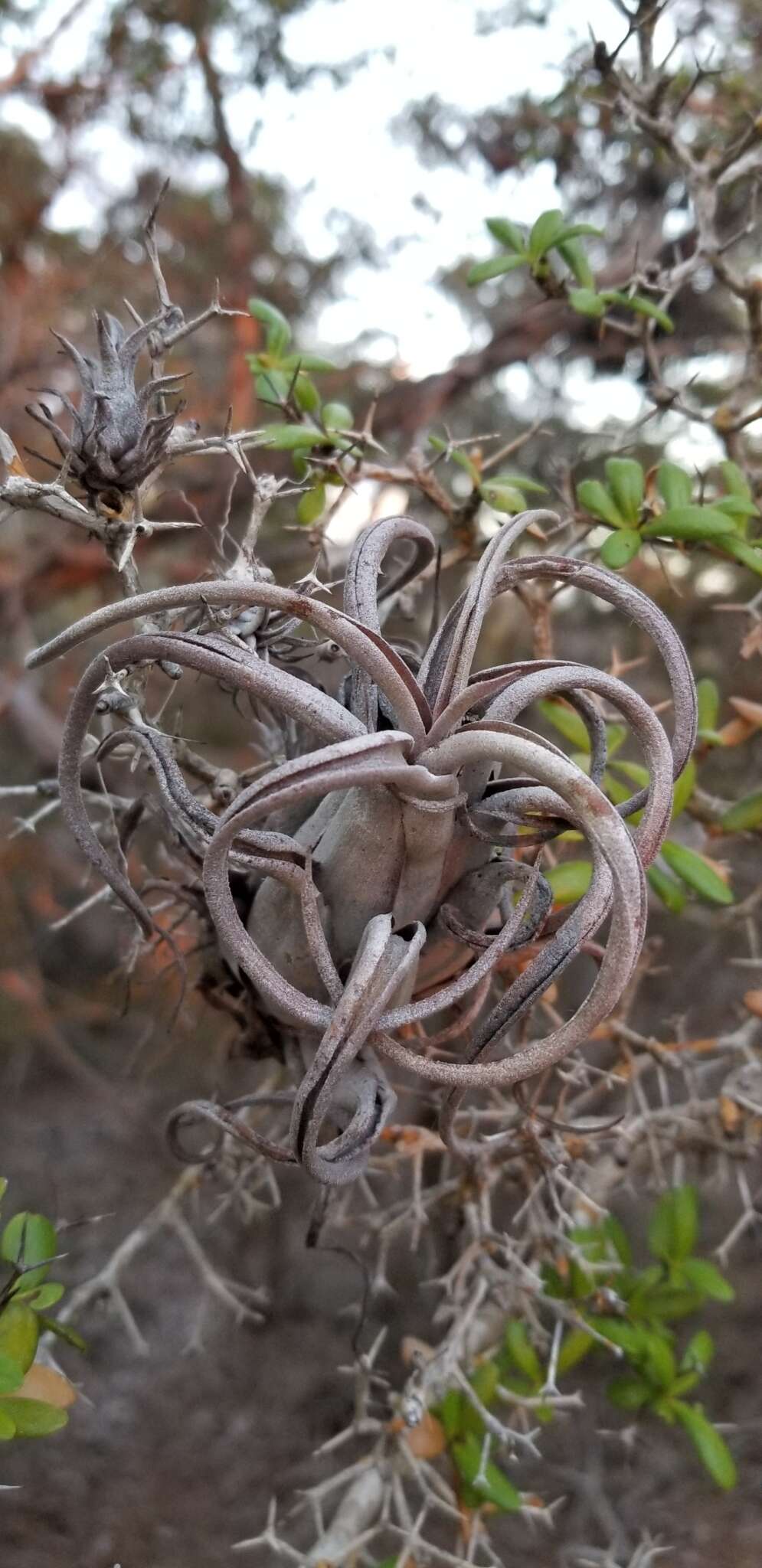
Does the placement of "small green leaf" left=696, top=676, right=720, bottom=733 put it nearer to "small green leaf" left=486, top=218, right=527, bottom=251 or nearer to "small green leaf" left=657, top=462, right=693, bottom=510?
"small green leaf" left=657, top=462, right=693, bottom=510

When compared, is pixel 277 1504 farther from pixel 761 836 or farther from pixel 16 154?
pixel 16 154

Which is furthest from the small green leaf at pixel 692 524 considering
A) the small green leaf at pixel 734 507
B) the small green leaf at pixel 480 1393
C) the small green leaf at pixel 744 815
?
the small green leaf at pixel 480 1393

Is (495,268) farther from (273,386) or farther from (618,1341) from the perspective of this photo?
(618,1341)

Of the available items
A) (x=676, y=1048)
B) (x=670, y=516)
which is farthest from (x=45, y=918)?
(x=670, y=516)

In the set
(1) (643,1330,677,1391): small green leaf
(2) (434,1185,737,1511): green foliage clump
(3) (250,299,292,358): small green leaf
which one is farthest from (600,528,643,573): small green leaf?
(1) (643,1330,677,1391): small green leaf

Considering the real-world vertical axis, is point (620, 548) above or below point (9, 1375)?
above

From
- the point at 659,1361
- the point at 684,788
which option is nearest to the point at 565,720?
the point at 684,788
